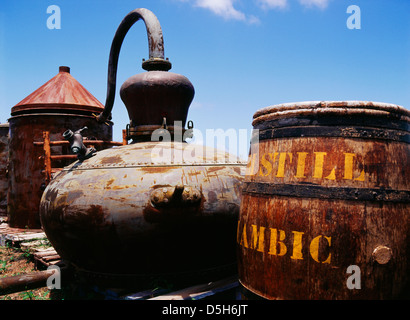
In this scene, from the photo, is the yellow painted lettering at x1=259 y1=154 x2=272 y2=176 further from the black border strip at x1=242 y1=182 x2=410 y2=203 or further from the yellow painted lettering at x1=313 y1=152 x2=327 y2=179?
the yellow painted lettering at x1=313 y1=152 x2=327 y2=179

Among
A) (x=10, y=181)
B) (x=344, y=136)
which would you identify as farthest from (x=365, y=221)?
(x=10, y=181)

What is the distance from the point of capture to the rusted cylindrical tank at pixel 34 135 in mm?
7199

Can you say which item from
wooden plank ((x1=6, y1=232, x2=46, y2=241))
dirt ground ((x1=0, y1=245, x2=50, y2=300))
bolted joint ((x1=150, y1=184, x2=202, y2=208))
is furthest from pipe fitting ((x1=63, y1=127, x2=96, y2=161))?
wooden plank ((x1=6, y1=232, x2=46, y2=241))

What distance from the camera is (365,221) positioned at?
1.81m

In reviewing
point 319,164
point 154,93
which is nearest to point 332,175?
point 319,164

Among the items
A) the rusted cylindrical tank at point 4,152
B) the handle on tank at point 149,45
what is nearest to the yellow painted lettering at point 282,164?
the handle on tank at point 149,45

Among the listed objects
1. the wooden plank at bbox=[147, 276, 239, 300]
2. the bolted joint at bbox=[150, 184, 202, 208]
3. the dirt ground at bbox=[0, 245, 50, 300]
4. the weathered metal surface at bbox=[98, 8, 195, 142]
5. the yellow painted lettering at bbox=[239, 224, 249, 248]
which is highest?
the weathered metal surface at bbox=[98, 8, 195, 142]

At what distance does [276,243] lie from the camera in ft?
6.45

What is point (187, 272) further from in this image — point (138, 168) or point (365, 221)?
point (365, 221)

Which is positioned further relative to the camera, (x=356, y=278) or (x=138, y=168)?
(x=138, y=168)

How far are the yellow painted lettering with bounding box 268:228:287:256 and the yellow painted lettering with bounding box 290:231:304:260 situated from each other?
58 millimetres

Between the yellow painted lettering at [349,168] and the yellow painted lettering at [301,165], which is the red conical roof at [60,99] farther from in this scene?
the yellow painted lettering at [349,168]

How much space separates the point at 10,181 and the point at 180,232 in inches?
251

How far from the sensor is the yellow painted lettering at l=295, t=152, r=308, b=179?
1924 mm
